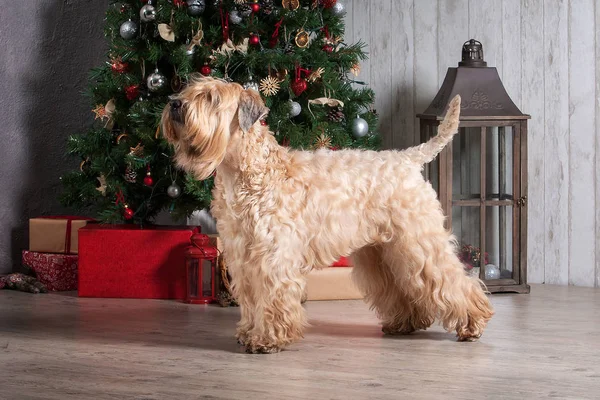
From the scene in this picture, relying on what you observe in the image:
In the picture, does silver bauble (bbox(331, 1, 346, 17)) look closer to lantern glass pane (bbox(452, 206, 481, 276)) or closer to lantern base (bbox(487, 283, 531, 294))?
lantern glass pane (bbox(452, 206, 481, 276))

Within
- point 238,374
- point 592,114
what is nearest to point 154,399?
point 238,374

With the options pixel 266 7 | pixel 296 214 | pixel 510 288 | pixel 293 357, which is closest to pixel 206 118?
pixel 296 214

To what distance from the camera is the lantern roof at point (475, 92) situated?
13.5 feet

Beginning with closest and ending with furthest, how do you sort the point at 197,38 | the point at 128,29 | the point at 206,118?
the point at 206,118
the point at 197,38
the point at 128,29

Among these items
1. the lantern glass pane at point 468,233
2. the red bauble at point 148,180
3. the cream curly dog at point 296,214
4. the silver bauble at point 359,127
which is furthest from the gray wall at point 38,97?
the lantern glass pane at point 468,233

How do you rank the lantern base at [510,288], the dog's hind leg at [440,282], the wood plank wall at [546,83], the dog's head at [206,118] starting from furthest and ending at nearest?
the wood plank wall at [546,83]
the lantern base at [510,288]
the dog's hind leg at [440,282]
the dog's head at [206,118]

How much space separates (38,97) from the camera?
4773 millimetres

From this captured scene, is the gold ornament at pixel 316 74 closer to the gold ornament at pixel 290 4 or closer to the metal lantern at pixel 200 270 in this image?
the gold ornament at pixel 290 4

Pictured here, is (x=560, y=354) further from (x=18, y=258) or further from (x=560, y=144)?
(x=18, y=258)

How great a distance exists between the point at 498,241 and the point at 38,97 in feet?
8.29

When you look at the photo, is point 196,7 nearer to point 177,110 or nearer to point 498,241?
point 177,110

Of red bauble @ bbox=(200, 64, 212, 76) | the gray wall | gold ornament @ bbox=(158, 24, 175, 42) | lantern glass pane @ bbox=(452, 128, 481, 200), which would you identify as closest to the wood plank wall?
lantern glass pane @ bbox=(452, 128, 481, 200)

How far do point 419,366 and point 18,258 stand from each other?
2.67 metres

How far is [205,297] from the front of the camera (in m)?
4.12
